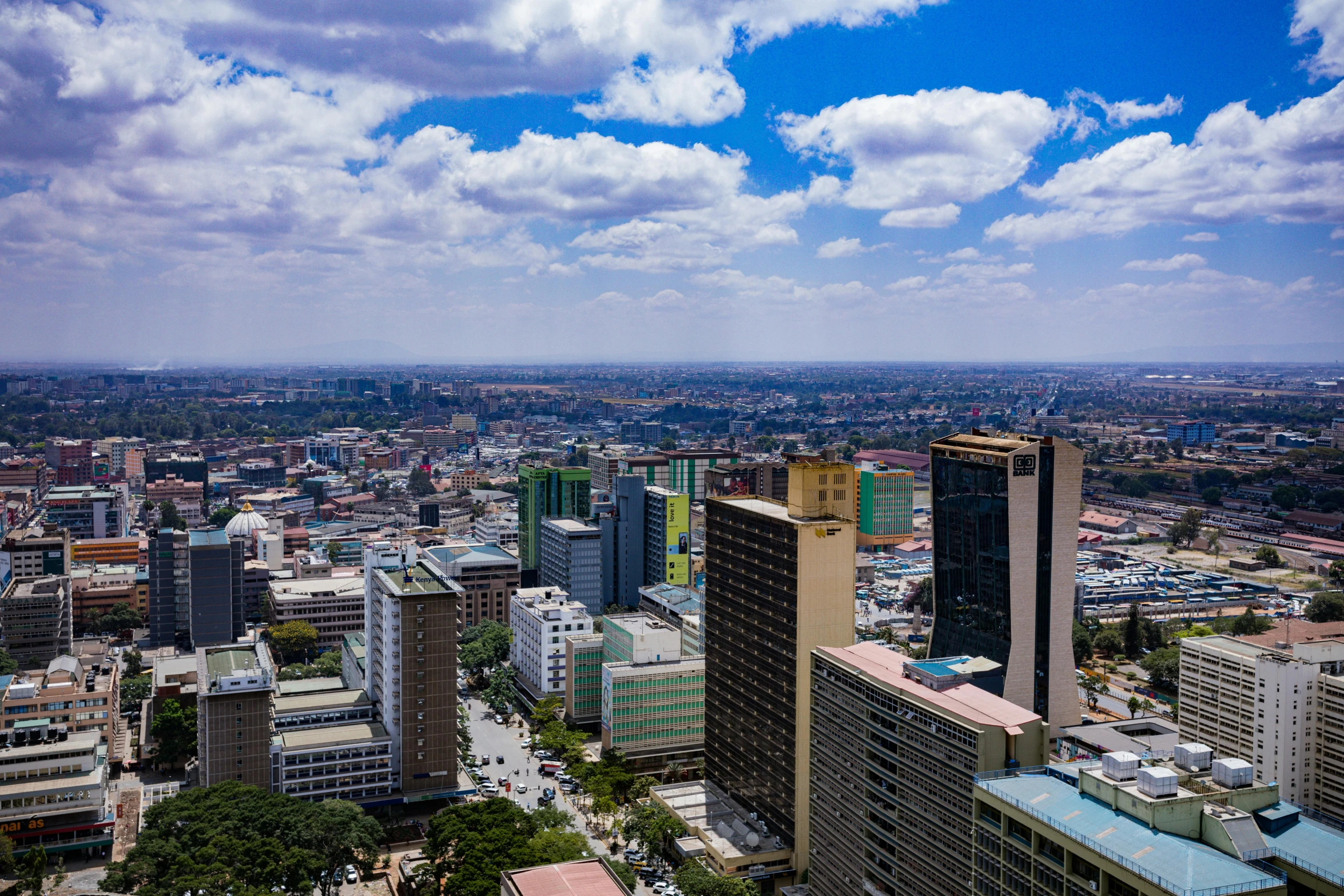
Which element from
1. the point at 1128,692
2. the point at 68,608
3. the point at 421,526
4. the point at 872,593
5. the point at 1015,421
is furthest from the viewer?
the point at 1015,421

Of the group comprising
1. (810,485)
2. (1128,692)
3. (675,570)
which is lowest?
(1128,692)

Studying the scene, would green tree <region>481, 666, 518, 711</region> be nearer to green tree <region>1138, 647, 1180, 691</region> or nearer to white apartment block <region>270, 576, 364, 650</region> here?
white apartment block <region>270, 576, 364, 650</region>

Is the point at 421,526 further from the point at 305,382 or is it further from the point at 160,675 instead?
the point at 305,382

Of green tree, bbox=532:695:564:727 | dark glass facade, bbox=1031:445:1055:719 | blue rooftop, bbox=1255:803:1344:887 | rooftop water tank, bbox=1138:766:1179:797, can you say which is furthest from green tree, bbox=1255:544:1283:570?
rooftop water tank, bbox=1138:766:1179:797

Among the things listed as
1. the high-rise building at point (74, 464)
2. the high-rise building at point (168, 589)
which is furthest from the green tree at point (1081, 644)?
the high-rise building at point (74, 464)

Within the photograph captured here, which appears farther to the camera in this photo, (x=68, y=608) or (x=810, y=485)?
(x=68, y=608)

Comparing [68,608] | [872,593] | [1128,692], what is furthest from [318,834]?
[872,593]
